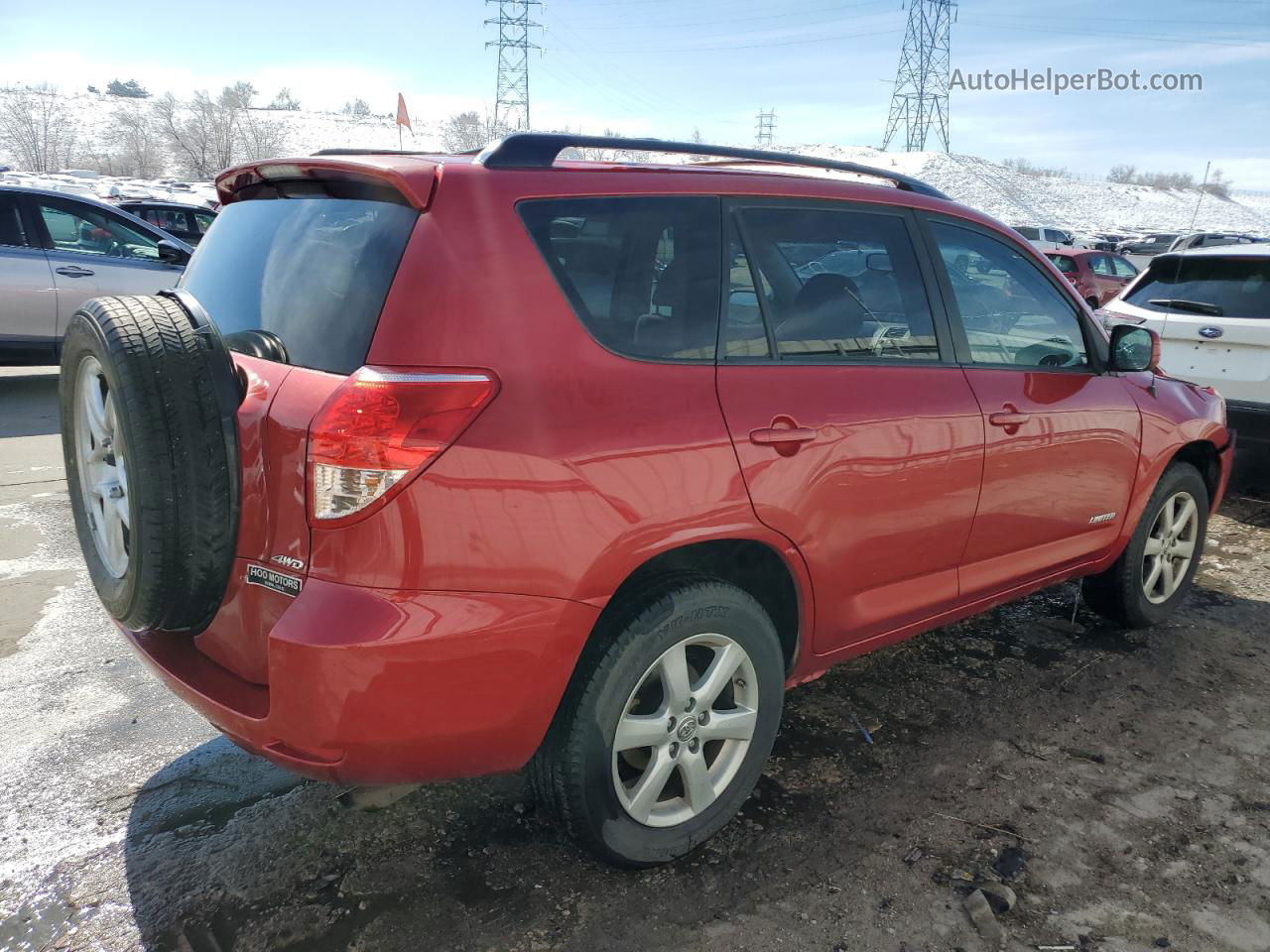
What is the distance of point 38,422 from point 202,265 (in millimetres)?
6031

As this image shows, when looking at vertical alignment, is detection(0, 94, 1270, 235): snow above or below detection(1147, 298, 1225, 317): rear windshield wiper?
above

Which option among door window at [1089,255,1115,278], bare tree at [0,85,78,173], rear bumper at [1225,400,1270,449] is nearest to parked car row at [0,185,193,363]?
rear bumper at [1225,400,1270,449]

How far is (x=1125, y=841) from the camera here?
269 centimetres

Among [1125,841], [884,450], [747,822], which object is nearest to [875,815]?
[747,822]

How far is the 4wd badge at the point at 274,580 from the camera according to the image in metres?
2.01

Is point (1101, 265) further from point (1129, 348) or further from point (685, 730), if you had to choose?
point (685, 730)

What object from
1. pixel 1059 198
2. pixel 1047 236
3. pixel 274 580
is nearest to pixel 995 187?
pixel 1059 198

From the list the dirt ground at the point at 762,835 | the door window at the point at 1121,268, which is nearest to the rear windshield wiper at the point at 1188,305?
the dirt ground at the point at 762,835

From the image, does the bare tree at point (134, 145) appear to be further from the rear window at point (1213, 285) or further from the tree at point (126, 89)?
the rear window at point (1213, 285)

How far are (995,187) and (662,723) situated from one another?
76824 mm

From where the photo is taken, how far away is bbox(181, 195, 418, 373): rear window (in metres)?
2.09

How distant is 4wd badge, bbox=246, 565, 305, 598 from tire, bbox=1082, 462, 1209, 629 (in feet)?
11.2

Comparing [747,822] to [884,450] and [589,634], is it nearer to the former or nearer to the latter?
[589,634]

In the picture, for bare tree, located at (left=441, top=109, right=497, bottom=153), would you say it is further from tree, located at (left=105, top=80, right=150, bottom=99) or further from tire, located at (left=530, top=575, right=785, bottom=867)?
tire, located at (left=530, top=575, right=785, bottom=867)
